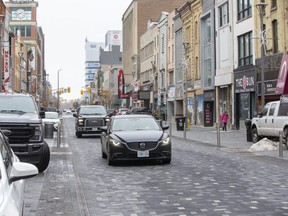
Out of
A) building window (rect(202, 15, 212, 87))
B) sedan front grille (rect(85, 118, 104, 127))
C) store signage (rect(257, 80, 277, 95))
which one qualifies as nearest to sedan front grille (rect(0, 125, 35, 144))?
sedan front grille (rect(85, 118, 104, 127))

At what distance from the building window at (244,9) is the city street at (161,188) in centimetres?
2277

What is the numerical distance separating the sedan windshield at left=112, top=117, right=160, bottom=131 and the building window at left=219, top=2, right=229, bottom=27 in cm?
2749

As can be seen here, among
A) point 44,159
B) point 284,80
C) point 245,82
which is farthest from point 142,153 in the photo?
point 245,82

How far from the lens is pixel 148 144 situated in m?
14.2

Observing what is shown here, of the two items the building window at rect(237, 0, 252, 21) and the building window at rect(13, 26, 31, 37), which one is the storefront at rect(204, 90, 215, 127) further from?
the building window at rect(13, 26, 31, 37)

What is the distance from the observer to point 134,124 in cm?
1570

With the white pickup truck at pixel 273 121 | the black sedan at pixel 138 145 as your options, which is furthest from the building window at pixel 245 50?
the black sedan at pixel 138 145

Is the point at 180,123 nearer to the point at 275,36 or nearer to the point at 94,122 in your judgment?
the point at 275,36

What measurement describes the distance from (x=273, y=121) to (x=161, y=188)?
495 inches

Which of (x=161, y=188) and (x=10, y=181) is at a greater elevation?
(x=10, y=181)

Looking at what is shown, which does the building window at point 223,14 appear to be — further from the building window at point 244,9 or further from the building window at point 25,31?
the building window at point 25,31

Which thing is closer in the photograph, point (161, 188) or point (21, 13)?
point (161, 188)

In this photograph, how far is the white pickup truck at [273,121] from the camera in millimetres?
20922

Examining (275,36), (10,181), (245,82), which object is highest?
(275,36)
